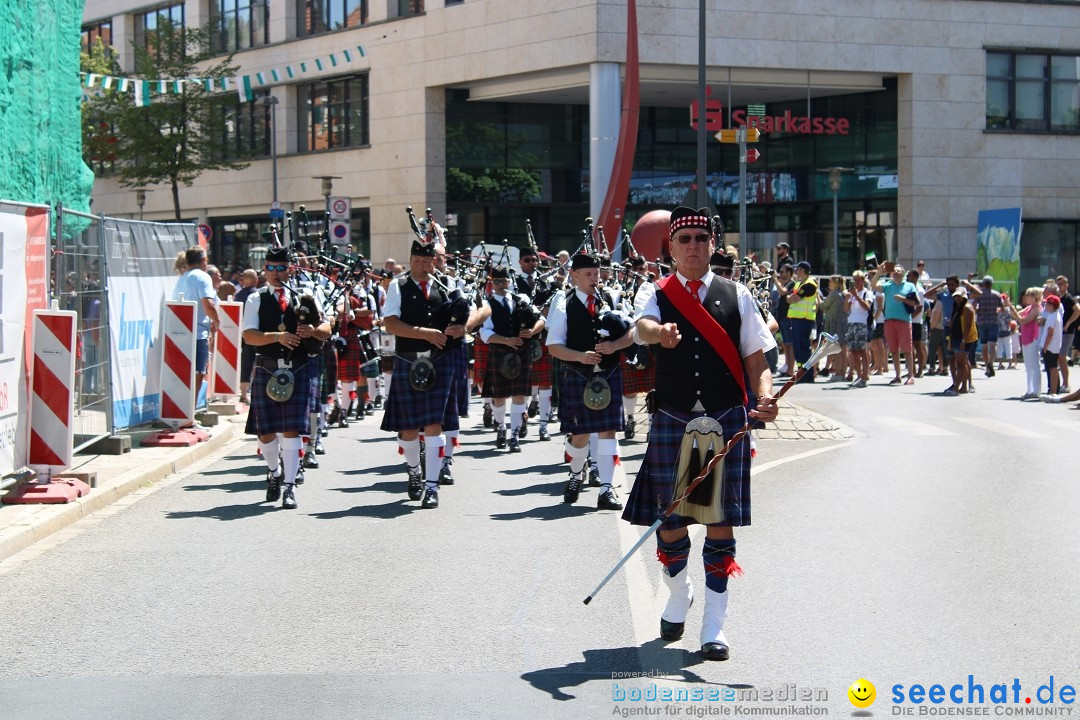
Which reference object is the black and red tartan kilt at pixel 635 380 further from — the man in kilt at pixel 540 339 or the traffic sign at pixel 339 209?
the traffic sign at pixel 339 209

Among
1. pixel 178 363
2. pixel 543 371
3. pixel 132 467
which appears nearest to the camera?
pixel 132 467

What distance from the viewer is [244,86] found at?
3153cm

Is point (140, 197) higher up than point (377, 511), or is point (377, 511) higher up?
point (140, 197)

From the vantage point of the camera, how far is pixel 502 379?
1398 centimetres

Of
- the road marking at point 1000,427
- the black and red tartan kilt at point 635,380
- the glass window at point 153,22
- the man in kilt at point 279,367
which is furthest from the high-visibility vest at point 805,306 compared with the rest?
the glass window at point 153,22

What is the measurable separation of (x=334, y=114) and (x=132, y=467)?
32232 mm

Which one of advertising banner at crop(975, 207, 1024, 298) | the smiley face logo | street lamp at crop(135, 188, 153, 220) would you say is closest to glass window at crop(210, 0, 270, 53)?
street lamp at crop(135, 188, 153, 220)

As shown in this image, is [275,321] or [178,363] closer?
[275,321]

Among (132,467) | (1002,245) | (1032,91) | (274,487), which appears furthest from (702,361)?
(1032,91)

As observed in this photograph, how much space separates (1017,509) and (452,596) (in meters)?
4.77

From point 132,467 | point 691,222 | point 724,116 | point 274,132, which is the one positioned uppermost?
point 724,116

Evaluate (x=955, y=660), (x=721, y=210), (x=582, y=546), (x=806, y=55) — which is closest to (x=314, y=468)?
(x=582, y=546)

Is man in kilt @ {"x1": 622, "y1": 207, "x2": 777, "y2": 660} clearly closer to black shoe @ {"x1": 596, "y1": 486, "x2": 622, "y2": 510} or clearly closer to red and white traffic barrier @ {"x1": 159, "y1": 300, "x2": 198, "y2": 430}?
black shoe @ {"x1": 596, "y1": 486, "x2": 622, "y2": 510}

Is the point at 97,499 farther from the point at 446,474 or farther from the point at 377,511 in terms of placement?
the point at 446,474
